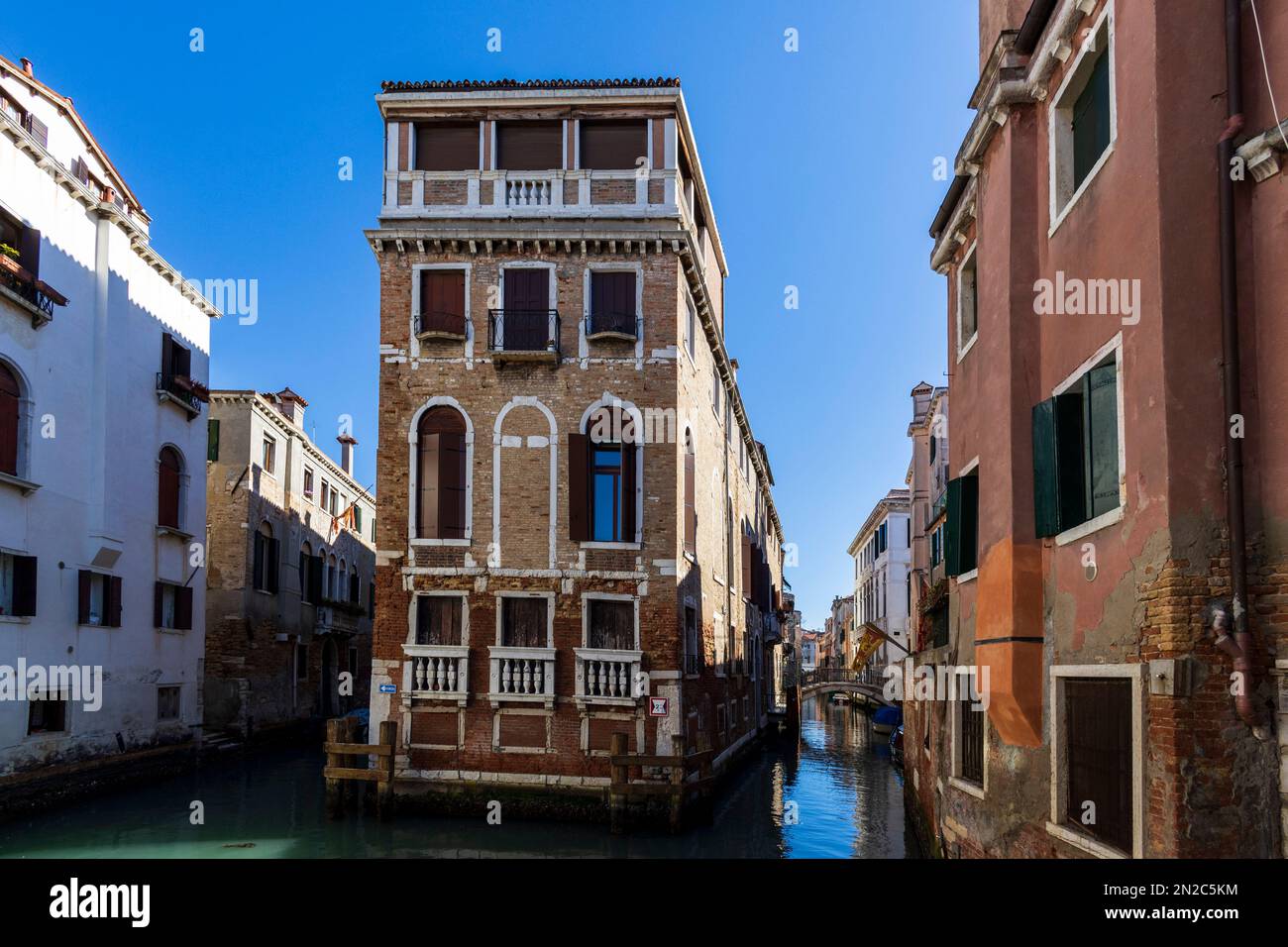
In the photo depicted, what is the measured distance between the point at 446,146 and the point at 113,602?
426 inches

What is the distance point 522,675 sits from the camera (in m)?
17.4

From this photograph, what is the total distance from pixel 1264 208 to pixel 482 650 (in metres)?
13.6

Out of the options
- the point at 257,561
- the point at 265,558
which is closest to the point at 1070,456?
the point at 257,561

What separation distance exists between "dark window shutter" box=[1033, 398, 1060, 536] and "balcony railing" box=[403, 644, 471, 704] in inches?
432

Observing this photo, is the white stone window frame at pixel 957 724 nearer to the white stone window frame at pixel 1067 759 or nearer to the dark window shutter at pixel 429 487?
the white stone window frame at pixel 1067 759

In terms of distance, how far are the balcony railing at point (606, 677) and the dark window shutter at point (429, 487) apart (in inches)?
126

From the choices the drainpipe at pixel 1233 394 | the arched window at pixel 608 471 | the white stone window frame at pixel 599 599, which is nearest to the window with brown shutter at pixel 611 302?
the arched window at pixel 608 471

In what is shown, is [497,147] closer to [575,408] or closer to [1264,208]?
[575,408]

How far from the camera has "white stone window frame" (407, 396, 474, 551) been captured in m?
17.7

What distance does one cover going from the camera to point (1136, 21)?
22.3ft

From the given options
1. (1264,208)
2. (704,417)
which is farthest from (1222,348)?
(704,417)

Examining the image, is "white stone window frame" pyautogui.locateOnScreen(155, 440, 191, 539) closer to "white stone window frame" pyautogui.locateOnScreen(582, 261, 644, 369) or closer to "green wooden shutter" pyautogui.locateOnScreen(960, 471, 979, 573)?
"white stone window frame" pyautogui.locateOnScreen(582, 261, 644, 369)

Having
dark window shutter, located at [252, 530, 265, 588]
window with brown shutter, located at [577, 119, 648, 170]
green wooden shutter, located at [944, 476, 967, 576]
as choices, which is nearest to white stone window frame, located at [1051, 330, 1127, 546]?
green wooden shutter, located at [944, 476, 967, 576]

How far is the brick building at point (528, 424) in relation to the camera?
1730cm
